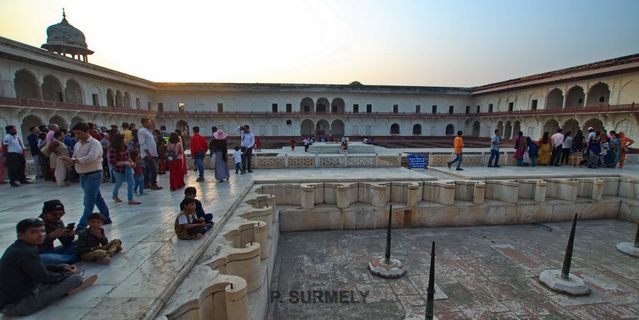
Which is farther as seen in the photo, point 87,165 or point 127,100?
point 127,100

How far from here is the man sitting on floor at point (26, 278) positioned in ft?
Answer: 6.43

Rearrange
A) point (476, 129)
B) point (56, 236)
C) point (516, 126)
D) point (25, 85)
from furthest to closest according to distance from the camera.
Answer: point (476, 129) → point (516, 126) → point (25, 85) → point (56, 236)

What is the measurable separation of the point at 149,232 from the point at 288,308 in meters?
2.06

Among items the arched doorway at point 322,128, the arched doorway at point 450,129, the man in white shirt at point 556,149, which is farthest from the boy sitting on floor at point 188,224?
the arched doorway at point 450,129

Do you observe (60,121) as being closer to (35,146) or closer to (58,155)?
(35,146)

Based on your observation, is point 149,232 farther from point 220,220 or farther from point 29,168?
point 29,168

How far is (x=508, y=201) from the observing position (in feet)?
22.7

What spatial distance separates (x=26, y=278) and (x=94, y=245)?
80cm

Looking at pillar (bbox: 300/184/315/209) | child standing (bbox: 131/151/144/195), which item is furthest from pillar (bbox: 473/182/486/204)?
child standing (bbox: 131/151/144/195)

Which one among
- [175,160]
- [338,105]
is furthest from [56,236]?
[338,105]

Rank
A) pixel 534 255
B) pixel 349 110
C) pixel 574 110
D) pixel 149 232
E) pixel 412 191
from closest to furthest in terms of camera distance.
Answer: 1. pixel 149 232
2. pixel 534 255
3. pixel 412 191
4. pixel 574 110
5. pixel 349 110

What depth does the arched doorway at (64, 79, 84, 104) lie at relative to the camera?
877 inches

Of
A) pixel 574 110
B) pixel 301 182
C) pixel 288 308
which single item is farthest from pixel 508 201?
pixel 574 110

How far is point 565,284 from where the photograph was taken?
4.06m
